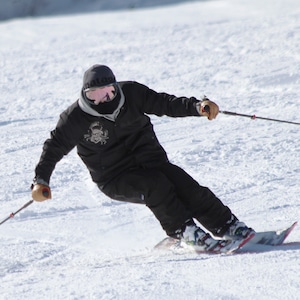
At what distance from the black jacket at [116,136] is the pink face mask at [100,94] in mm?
113

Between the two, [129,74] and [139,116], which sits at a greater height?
[139,116]

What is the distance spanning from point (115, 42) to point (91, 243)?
7.62 meters

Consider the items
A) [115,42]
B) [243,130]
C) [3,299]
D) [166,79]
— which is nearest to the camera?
[3,299]

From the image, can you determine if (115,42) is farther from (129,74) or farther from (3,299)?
(3,299)

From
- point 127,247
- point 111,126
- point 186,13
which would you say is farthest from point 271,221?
point 186,13

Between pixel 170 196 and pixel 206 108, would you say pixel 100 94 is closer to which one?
pixel 206 108

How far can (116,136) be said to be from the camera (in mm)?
5195

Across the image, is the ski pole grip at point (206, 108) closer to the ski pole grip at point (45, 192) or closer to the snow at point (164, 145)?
the snow at point (164, 145)

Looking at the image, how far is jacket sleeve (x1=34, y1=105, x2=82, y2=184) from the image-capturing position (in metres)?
5.08

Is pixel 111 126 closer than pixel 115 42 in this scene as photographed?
Yes

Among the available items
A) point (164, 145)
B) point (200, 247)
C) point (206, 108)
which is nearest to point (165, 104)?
point (206, 108)

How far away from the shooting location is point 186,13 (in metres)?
15.2

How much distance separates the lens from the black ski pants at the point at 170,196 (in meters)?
5.12

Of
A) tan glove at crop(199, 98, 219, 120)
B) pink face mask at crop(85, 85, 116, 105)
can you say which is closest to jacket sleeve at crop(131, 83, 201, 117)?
tan glove at crop(199, 98, 219, 120)
